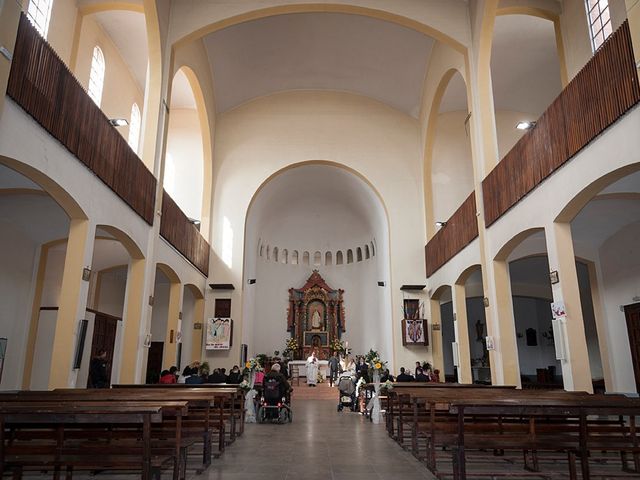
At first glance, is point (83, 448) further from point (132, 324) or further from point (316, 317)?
point (316, 317)

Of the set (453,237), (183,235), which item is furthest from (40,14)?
(453,237)

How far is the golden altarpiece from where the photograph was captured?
2297 cm

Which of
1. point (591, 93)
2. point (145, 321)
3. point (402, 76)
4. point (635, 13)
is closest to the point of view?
point (635, 13)

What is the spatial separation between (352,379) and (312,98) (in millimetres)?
10693

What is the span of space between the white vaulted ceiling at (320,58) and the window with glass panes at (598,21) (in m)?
5.28

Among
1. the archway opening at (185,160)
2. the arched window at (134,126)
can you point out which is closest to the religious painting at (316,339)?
the archway opening at (185,160)

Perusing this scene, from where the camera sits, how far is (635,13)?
5.77m

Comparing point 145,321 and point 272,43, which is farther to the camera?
point 272,43

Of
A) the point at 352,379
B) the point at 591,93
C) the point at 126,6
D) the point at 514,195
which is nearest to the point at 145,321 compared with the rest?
the point at 352,379

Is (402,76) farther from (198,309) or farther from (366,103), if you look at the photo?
(198,309)

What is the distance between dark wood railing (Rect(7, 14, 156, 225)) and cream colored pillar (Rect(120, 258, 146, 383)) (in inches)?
54.2

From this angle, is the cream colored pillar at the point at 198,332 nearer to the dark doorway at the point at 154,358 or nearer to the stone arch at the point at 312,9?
the dark doorway at the point at 154,358

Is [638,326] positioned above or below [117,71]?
A: below

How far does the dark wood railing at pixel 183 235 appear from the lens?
12.4m
